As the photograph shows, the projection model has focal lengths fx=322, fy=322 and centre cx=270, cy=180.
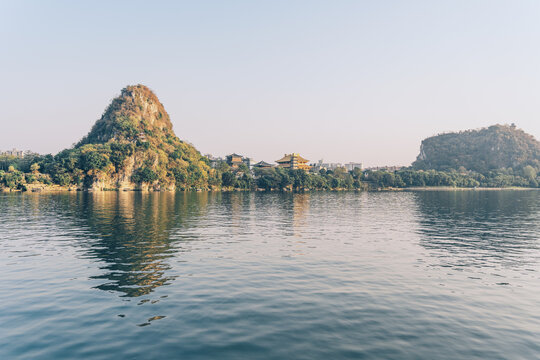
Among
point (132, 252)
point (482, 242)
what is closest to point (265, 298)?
point (132, 252)

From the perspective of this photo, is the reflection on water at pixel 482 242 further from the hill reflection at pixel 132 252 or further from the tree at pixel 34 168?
the tree at pixel 34 168

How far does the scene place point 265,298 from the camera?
59.2 ft

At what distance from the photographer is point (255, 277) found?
22.3m

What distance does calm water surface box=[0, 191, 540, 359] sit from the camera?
12.5 m

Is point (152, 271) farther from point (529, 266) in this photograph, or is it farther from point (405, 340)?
point (529, 266)

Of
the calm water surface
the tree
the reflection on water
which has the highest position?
the tree

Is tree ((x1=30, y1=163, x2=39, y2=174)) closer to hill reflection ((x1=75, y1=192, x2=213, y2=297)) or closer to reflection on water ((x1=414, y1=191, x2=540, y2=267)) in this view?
hill reflection ((x1=75, y1=192, x2=213, y2=297))

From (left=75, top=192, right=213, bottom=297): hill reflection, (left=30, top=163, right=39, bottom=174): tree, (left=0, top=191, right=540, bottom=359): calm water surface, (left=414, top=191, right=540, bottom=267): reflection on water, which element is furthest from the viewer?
(left=30, top=163, right=39, bottom=174): tree

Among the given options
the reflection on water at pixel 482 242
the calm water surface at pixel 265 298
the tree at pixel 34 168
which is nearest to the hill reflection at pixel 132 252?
the calm water surface at pixel 265 298

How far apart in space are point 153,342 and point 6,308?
9358mm

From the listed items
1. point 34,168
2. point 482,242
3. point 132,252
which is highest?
point 34,168

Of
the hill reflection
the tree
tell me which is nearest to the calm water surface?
the hill reflection

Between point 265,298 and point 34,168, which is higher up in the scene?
point 34,168

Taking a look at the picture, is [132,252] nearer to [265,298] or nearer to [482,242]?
[265,298]
